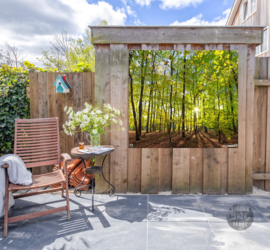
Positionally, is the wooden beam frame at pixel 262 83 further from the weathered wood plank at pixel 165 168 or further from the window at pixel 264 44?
the window at pixel 264 44

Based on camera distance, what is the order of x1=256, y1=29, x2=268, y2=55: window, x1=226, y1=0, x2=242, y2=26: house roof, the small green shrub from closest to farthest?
the small green shrub < x1=256, y1=29, x2=268, y2=55: window < x1=226, y1=0, x2=242, y2=26: house roof

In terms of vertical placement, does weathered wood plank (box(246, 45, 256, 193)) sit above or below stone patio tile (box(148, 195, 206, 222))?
above

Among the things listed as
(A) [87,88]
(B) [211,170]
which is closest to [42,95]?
(A) [87,88]

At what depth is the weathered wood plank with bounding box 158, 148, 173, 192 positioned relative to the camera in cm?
272

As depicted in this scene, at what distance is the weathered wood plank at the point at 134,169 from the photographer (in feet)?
8.90

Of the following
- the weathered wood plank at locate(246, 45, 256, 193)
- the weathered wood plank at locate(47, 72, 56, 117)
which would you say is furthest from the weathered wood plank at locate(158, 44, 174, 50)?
the weathered wood plank at locate(47, 72, 56, 117)

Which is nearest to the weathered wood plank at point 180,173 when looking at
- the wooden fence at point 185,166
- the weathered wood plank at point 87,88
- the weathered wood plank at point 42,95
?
the wooden fence at point 185,166

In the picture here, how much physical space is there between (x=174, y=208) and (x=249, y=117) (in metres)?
1.67

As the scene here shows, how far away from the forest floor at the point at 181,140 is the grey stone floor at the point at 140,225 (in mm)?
727

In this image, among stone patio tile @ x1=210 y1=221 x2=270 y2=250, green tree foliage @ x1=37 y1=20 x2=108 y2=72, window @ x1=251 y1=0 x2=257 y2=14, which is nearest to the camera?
stone patio tile @ x1=210 y1=221 x2=270 y2=250

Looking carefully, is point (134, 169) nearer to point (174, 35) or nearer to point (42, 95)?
point (42, 95)

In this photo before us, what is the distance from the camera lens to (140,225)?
1.90m

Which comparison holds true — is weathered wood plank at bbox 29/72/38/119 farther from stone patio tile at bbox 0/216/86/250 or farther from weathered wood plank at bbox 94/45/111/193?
stone patio tile at bbox 0/216/86/250

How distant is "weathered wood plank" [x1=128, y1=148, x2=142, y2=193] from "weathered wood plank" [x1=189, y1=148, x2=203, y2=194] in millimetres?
767
